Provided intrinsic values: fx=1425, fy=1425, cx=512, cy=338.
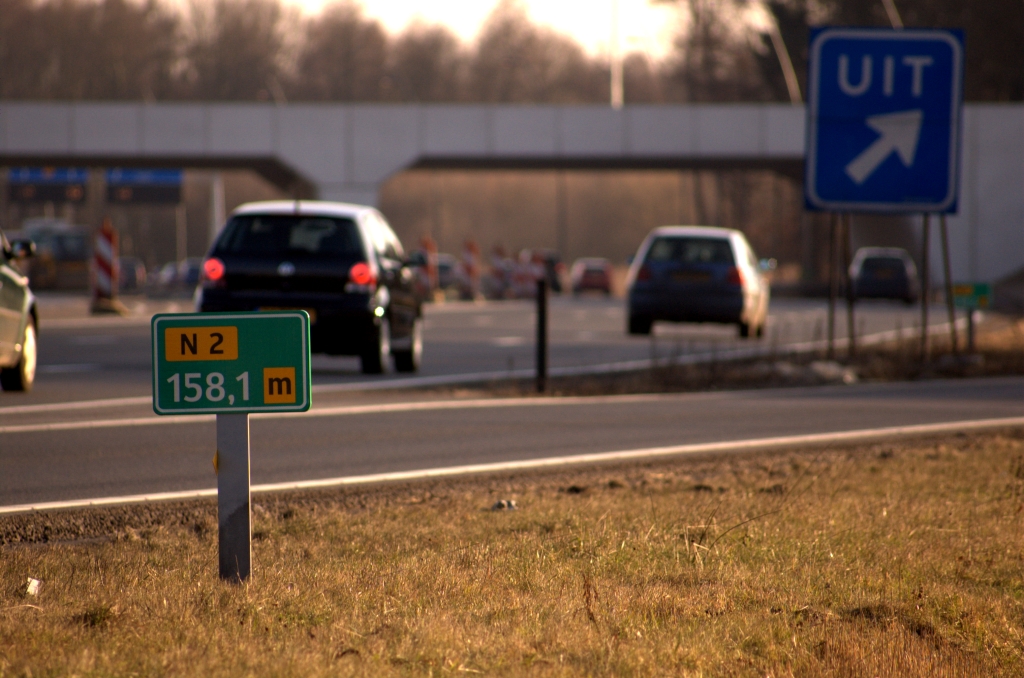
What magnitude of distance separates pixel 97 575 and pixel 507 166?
46.1 m

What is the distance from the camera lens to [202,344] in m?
5.35

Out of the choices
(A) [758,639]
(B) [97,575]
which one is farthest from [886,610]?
(B) [97,575]

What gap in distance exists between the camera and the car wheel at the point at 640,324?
72.6ft

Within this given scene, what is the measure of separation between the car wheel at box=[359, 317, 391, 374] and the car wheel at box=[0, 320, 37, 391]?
3.37 meters

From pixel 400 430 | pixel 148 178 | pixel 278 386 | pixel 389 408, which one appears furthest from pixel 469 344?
pixel 148 178

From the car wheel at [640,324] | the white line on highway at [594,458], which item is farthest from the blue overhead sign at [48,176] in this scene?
the white line on highway at [594,458]

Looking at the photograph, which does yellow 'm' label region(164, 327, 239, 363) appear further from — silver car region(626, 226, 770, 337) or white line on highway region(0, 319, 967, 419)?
silver car region(626, 226, 770, 337)

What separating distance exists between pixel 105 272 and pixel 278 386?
2396 centimetres

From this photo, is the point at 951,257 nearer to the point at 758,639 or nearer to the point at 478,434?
the point at 478,434

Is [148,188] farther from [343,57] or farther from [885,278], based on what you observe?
[885,278]

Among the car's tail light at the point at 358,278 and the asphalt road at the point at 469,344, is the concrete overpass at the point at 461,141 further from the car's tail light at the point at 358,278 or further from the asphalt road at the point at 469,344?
the car's tail light at the point at 358,278

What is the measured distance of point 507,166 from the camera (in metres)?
51.2

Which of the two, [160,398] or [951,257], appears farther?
[951,257]

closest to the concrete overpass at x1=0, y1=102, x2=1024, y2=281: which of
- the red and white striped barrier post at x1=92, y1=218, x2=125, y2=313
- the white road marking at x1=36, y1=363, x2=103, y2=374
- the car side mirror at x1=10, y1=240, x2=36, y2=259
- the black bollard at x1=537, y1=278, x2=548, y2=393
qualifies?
the red and white striped barrier post at x1=92, y1=218, x2=125, y2=313
